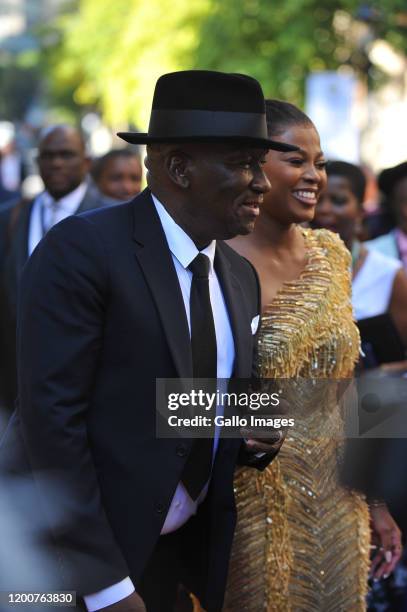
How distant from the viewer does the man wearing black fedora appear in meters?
3.16

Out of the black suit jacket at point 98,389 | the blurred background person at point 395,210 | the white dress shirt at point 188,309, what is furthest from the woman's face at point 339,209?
the black suit jacket at point 98,389

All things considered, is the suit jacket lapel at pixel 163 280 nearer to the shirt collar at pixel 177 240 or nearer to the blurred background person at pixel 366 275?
the shirt collar at pixel 177 240

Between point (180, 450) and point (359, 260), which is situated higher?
point (359, 260)

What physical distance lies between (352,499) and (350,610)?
0.37m

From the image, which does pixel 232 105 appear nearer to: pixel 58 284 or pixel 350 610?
pixel 58 284

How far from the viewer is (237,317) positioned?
138 inches

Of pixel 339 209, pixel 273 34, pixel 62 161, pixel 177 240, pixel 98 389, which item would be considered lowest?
pixel 98 389

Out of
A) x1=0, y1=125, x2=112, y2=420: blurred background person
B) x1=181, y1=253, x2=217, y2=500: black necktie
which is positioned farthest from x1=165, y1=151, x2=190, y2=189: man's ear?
x1=0, y1=125, x2=112, y2=420: blurred background person

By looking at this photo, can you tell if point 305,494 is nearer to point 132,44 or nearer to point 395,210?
point 395,210

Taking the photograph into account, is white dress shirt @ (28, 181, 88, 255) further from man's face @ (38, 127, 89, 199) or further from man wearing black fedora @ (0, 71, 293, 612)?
man wearing black fedora @ (0, 71, 293, 612)

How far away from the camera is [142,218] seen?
3.37 metres

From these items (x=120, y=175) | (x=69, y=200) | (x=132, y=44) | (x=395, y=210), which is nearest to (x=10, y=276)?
(x=69, y=200)

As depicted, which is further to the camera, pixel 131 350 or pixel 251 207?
pixel 251 207

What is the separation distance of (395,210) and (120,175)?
1.91m
